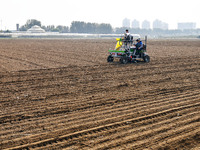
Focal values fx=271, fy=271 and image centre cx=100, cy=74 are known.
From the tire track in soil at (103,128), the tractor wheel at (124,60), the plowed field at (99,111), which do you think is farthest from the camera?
the tractor wheel at (124,60)

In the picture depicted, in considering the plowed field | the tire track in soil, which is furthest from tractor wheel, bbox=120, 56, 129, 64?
the tire track in soil

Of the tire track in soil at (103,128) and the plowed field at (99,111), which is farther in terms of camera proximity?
the plowed field at (99,111)

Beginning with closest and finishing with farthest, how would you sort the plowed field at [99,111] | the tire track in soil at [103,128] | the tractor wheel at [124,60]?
the tire track in soil at [103,128]
the plowed field at [99,111]
the tractor wheel at [124,60]

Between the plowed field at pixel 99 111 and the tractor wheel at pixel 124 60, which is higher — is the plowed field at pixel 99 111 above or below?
below

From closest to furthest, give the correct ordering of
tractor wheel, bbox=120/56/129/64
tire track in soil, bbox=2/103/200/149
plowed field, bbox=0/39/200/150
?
tire track in soil, bbox=2/103/200/149 < plowed field, bbox=0/39/200/150 < tractor wheel, bbox=120/56/129/64

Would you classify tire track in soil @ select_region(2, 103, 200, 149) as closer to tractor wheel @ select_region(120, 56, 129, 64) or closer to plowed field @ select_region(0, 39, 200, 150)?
plowed field @ select_region(0, 39, 200, 150)

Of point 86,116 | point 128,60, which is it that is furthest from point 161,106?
point 128,60

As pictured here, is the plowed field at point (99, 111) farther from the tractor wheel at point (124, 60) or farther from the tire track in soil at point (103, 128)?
the tractor wheel at point (124, 60)

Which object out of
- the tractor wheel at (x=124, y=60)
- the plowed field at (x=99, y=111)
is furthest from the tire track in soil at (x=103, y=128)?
the tractor wheel at (x=124, y=60)

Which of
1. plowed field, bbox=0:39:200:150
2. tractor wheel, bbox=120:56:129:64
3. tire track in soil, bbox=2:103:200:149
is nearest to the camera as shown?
tire track in soil, bbox=2:103:200:149

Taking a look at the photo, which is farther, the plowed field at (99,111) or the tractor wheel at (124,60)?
the tractor wheel at (124,60)

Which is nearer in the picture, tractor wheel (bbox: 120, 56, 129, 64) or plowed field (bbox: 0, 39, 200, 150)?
plowed field (bbox: 0, 39, 200, 150)

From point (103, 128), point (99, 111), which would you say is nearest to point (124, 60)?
point (99, 111)

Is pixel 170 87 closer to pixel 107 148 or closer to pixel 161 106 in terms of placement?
pixel 161 106
